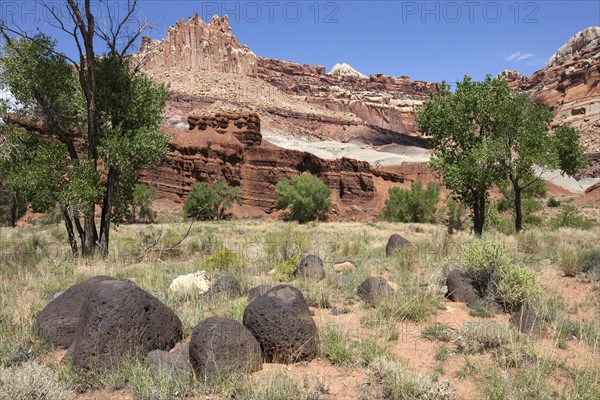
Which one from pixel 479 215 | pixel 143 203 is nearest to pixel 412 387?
pixel 479 215

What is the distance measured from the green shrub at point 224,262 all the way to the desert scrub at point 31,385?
17.1 feet

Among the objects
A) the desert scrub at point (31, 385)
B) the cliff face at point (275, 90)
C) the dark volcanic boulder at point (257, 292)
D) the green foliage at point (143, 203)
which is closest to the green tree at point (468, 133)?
the dark volcanic boulder at point (257, 292)

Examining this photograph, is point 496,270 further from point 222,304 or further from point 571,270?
point 222,304

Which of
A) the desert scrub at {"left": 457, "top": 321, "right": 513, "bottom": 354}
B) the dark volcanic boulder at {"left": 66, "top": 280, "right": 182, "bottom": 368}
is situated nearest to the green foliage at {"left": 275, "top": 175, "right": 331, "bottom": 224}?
the desert scrub at {"left": 457, "top": 321, "right": 513, "bottom": 354}

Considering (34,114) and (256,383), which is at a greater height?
(34,114)

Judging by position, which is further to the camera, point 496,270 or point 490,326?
point 496,270

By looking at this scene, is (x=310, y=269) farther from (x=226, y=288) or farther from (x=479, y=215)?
(x=479, y=215)

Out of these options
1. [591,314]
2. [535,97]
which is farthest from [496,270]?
[535,97]

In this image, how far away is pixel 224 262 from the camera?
30.7ft

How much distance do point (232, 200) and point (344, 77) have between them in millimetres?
150435

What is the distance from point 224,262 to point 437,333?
17.7 ft

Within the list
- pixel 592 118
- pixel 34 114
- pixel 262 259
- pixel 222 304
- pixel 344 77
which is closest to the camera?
pixel 222 304

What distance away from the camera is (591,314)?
248 inches

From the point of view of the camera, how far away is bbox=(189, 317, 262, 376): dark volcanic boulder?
13.2ft
